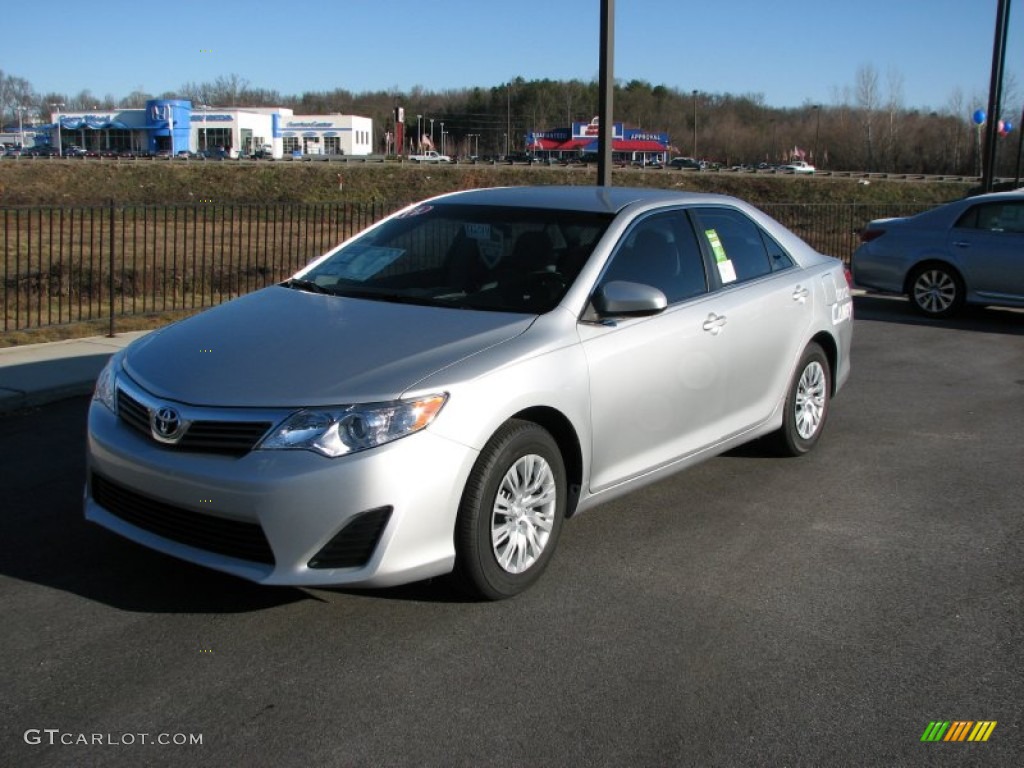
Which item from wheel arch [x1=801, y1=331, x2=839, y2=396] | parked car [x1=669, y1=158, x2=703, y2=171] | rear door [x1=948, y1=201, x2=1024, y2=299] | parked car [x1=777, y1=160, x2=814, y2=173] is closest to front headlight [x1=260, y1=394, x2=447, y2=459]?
wheel arch [x1=801, y1=331, x2=839, y2=396]

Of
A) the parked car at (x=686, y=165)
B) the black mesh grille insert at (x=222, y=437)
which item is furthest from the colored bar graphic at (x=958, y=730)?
the parked car at (x=686, y=165)

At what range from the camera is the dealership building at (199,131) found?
109250mm

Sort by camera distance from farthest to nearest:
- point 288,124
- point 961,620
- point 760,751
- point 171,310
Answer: point 288,124 → point 171,310 → point 961,620 → point 760,751

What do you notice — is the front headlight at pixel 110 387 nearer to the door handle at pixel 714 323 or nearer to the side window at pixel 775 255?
the door handle at pixel 714 323

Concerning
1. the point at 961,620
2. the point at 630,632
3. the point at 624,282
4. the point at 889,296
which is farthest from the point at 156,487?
the point at 889,296

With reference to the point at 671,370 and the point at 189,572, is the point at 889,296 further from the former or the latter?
the point at 189,572

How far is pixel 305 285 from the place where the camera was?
17.7 ft

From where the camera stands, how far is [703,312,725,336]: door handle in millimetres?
5379

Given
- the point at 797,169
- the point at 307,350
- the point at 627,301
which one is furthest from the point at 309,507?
the point at 797,169

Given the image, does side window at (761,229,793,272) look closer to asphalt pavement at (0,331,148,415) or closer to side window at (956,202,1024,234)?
asphalt pavement at (0,331,148,415)

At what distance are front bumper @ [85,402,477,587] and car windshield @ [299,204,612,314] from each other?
1185mm

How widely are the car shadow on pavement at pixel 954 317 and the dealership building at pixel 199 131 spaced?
96.8 metres

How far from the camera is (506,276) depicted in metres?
5.02

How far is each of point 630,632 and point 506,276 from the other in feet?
6.09
